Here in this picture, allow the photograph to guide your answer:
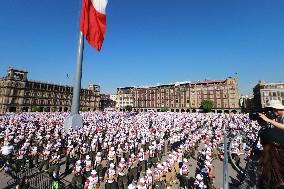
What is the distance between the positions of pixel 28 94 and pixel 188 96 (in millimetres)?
67135

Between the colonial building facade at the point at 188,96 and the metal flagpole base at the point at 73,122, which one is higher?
the colonial building facade at the point at 188,96

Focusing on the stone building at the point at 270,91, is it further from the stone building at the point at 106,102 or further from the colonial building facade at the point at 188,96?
the stone building at the point at 106,102

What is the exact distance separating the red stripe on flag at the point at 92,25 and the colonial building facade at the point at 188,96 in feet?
258

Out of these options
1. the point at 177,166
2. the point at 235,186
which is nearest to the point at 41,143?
the point at 177,166

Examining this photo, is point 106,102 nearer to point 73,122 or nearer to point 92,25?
point 73,122

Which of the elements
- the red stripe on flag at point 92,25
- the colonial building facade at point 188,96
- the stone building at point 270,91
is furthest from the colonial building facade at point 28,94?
the stone building at point 270,91

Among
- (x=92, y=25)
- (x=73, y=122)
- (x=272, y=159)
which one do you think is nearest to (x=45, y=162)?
(x=73, y=122)

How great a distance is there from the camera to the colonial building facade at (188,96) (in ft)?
297

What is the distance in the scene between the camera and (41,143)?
18141mm

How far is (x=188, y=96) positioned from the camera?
100188 millimetres

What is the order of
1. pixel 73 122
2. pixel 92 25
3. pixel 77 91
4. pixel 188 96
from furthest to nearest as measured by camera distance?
1. pixel 188 96
2. pixel 77 91
3. pixel 73 122
4. pixel 92 25

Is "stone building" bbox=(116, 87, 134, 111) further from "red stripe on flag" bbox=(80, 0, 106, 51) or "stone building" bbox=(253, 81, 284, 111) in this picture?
"red stripe on flag" bbox=(80, 0, 106, 51)

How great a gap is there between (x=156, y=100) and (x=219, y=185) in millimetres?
97448

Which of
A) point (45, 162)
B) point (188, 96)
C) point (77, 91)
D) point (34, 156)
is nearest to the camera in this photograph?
point (45, 162)
